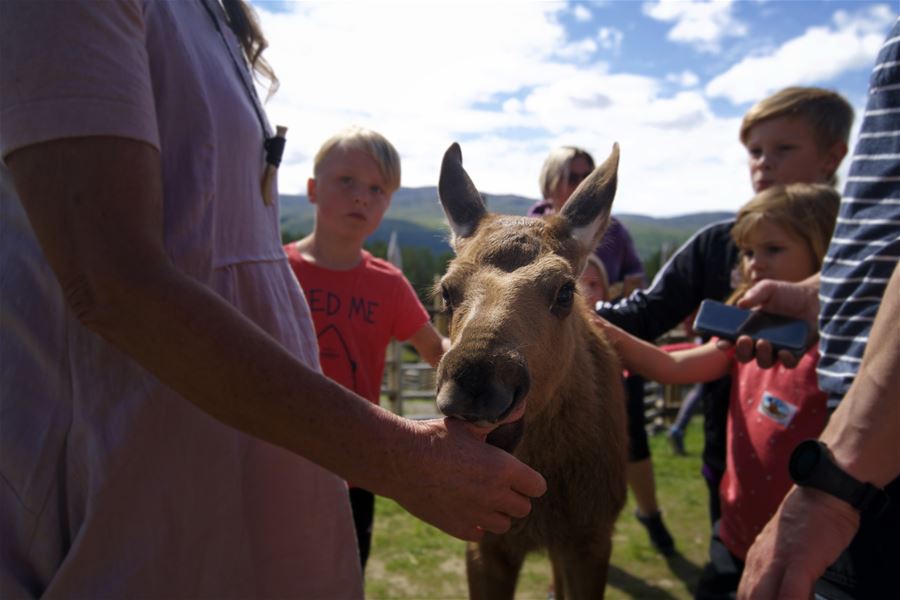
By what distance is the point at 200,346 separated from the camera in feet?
4.46

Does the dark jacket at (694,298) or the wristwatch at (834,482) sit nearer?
the wristwatch at (834,482)

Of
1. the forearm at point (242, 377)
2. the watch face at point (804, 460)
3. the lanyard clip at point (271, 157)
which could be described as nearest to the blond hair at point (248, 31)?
the lanyard clip at point (271, 157)

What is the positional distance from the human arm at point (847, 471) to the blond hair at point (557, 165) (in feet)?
12.3

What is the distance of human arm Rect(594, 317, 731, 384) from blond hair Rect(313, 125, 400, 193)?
178 centimetres

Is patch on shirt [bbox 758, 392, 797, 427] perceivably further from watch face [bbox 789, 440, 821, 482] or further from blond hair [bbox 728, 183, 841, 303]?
watch face [bbox 789, 440, 821, 482]

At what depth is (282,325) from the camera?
81.0 inches

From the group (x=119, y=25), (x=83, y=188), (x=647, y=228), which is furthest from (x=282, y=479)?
(x=647, y=228)

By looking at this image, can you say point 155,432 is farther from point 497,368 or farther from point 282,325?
point 497,368

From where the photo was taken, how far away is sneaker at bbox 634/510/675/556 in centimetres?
612

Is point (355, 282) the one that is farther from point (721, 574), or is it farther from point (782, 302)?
point (721, 574)

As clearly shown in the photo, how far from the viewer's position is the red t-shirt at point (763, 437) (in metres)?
3.09

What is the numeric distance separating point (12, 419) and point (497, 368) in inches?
52.6

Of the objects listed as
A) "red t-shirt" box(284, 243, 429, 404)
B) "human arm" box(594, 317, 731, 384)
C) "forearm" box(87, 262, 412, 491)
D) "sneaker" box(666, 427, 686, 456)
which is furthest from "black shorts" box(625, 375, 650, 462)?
"sneaker" box(666, 427, 686, 456)

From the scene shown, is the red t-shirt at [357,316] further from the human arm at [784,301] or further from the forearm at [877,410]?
the forearm at [877,410]
